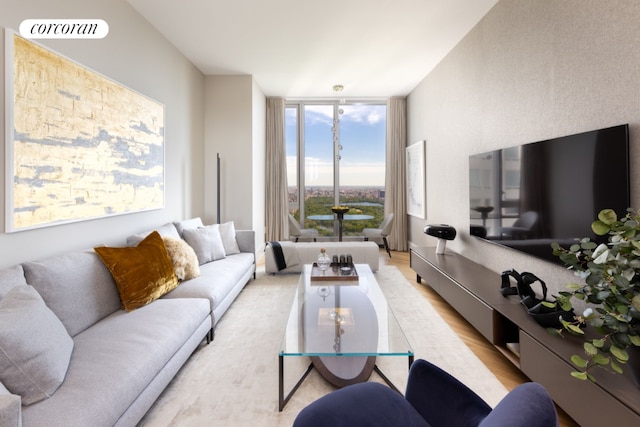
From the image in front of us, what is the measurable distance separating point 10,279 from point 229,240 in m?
2.45

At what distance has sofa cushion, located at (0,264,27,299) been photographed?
5.04 ft

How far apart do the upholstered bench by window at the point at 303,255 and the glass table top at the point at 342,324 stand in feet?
4.97

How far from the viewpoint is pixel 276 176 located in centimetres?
Result: 636

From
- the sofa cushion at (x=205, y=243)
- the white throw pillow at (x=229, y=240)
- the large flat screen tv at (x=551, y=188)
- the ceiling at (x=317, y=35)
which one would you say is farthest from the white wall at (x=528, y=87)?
the sofa cushion at (x=205, y=243)

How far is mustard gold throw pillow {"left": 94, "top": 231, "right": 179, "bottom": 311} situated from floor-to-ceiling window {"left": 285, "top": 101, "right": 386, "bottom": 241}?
13.4 ft

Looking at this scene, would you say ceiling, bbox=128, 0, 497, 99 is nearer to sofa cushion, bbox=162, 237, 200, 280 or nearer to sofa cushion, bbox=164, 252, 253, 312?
sofa cushion, bbox=162, 237, 200, 280

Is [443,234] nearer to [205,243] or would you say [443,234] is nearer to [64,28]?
[205,243]

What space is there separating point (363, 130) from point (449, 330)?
463 centimetres

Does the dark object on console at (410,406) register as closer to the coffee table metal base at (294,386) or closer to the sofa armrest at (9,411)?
the coffee table metal base at (294,386)

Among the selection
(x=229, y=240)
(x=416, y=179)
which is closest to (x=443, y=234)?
(x=416, y=179)

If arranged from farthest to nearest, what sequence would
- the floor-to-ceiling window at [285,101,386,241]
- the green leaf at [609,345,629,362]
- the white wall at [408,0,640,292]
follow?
the floor-to-ceiling window at [285,101,386,241]
the white wall at [408,0,640,292]
the green leaf at [609,345,629,362]

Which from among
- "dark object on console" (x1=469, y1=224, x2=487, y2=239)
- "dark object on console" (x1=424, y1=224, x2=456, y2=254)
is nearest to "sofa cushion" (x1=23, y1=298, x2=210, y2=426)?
"dark object on console" (x1=469, y1=224, x2=487, y2=239)

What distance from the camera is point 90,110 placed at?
8.16 feet

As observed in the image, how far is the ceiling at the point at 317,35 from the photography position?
317cm
